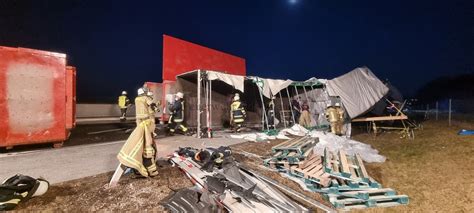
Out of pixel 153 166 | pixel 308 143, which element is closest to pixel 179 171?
pixel 153 166

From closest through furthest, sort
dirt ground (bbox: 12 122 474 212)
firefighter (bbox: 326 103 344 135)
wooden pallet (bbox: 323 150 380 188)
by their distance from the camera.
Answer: dirt ground (bbox: 12 122 474 212) < wooden pallet (bbox: 323 150 380 188) < firefighter (bbox: 326 103 344 135)

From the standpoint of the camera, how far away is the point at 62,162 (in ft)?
17.6

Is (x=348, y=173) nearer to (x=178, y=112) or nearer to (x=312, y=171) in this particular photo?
(x=312, y=171)

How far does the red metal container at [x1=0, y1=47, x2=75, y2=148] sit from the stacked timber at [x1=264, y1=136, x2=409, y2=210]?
6.17 meters

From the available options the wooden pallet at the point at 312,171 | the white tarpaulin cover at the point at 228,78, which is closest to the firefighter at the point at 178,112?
the white tarpaulin cover at the point at 228,78

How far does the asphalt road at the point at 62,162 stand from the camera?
15.0 ft

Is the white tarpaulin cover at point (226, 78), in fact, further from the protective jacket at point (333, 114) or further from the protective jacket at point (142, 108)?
the protective jacket at point (142, 108)

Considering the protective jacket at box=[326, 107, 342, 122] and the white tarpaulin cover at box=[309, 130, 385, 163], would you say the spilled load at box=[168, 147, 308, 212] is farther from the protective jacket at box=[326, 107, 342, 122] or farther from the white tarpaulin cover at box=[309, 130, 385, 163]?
the protective jacket at box=[326, 107, 342, 122]

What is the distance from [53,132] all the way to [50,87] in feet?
4.25

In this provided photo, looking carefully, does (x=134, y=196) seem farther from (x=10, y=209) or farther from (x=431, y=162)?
(x=431, y=162)

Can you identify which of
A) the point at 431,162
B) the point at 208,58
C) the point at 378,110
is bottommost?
the point at 431,162

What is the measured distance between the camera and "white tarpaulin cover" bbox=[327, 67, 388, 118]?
1076 cm

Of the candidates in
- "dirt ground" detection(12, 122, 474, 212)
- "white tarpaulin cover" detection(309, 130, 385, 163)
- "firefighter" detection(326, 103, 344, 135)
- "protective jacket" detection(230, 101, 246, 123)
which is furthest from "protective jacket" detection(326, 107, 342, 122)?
"protective jacket" detection(230, 101, 246, 123)

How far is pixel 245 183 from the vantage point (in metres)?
3.94
